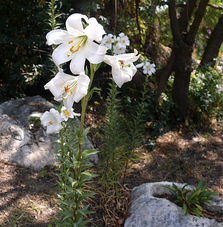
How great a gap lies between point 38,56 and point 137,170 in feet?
8.20

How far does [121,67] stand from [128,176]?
233cm

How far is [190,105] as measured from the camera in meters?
4.90

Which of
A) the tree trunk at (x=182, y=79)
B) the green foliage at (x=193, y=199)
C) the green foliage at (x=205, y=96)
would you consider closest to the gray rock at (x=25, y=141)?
the green foliage at (x=193, y=199)

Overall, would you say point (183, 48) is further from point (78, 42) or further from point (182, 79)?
point (78, 42)

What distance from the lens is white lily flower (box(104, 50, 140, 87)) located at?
1313 mm

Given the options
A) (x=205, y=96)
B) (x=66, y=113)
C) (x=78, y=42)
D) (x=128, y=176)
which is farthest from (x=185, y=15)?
(x=78, y=42)

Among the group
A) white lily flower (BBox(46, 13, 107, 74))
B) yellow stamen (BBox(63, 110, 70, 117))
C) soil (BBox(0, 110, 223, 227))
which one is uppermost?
white lily flower (BBox(46, 13, 107, 74))

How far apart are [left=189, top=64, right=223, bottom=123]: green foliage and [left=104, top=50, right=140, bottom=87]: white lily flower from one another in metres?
3.66

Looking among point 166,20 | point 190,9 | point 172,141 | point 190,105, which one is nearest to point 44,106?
point 172,141

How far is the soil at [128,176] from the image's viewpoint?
2559 millimetres

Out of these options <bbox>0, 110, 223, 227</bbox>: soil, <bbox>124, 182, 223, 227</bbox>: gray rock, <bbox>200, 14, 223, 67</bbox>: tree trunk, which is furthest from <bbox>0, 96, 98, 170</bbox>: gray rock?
<bbox>200, 14, 223, 67</bbox>: tree trunk

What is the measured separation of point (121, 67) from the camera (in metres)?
1.34

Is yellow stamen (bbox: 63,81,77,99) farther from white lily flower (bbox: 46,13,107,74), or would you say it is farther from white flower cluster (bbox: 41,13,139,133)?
white lily flower (bbox: 46,13,107,74)

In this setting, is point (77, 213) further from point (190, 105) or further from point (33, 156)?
point (190, 105)
